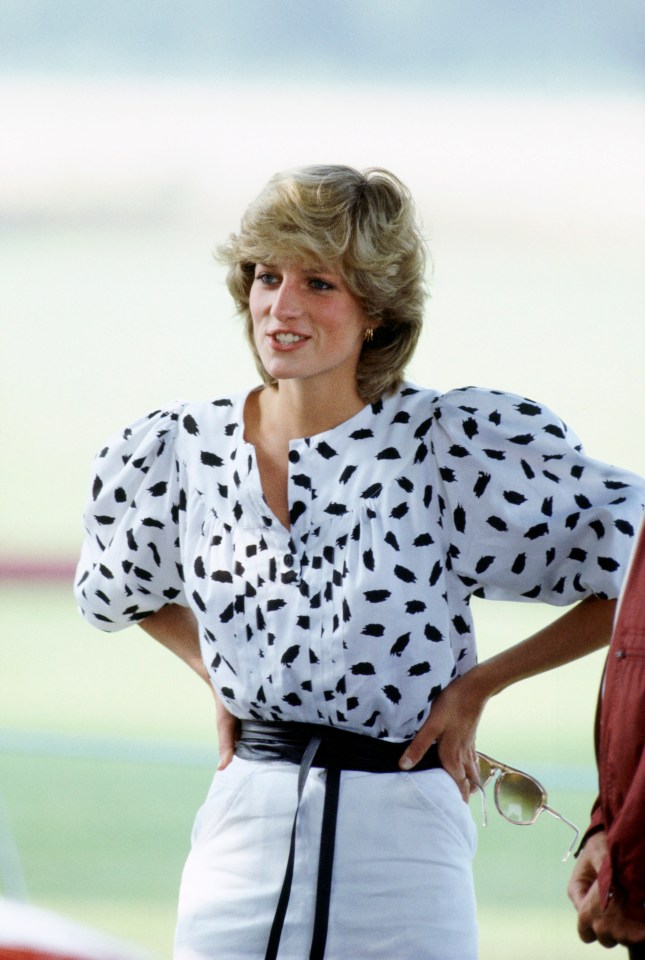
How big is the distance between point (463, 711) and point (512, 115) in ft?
18.9

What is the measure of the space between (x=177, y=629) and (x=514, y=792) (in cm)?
58

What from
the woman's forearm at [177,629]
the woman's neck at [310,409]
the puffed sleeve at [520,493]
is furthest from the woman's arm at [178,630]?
the puffed sleeve at [520,493]

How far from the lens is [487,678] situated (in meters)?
1.86

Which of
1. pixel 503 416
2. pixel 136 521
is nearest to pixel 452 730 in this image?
pixel 503 416

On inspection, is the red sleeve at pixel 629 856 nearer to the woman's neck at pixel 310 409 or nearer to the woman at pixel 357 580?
the woman at pixel 357 580

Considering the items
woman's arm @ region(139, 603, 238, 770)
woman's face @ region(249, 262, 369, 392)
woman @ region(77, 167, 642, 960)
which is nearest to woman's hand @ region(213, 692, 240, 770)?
woman @ region(77, 167, 642, 960)

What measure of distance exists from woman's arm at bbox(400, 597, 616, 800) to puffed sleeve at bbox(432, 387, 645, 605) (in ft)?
0.18

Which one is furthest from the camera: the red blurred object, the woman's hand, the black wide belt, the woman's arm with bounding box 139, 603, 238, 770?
the woman's arm with bounding box 139, 603, 238, 770

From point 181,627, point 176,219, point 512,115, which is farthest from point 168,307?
point 181,627

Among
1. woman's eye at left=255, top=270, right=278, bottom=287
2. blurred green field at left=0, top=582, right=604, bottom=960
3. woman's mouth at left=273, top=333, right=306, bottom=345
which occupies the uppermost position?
woman's eye at left=255, top=270, right=278, bottom=287

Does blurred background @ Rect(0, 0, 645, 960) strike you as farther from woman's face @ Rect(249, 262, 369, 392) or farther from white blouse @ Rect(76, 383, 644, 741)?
woman's face @ Rect(249, 262, 369, 392)

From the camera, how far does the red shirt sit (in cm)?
135

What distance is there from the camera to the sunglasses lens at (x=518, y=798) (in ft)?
6.17

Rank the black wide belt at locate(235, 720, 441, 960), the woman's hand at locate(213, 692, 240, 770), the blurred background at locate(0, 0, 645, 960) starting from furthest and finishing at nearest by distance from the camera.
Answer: the blurred background at locate(0, 0, 645, 960)
the woman's hand at locate(213, 692, 240, 770)
the black wide belt at locate(235, 720, 441, 960)
